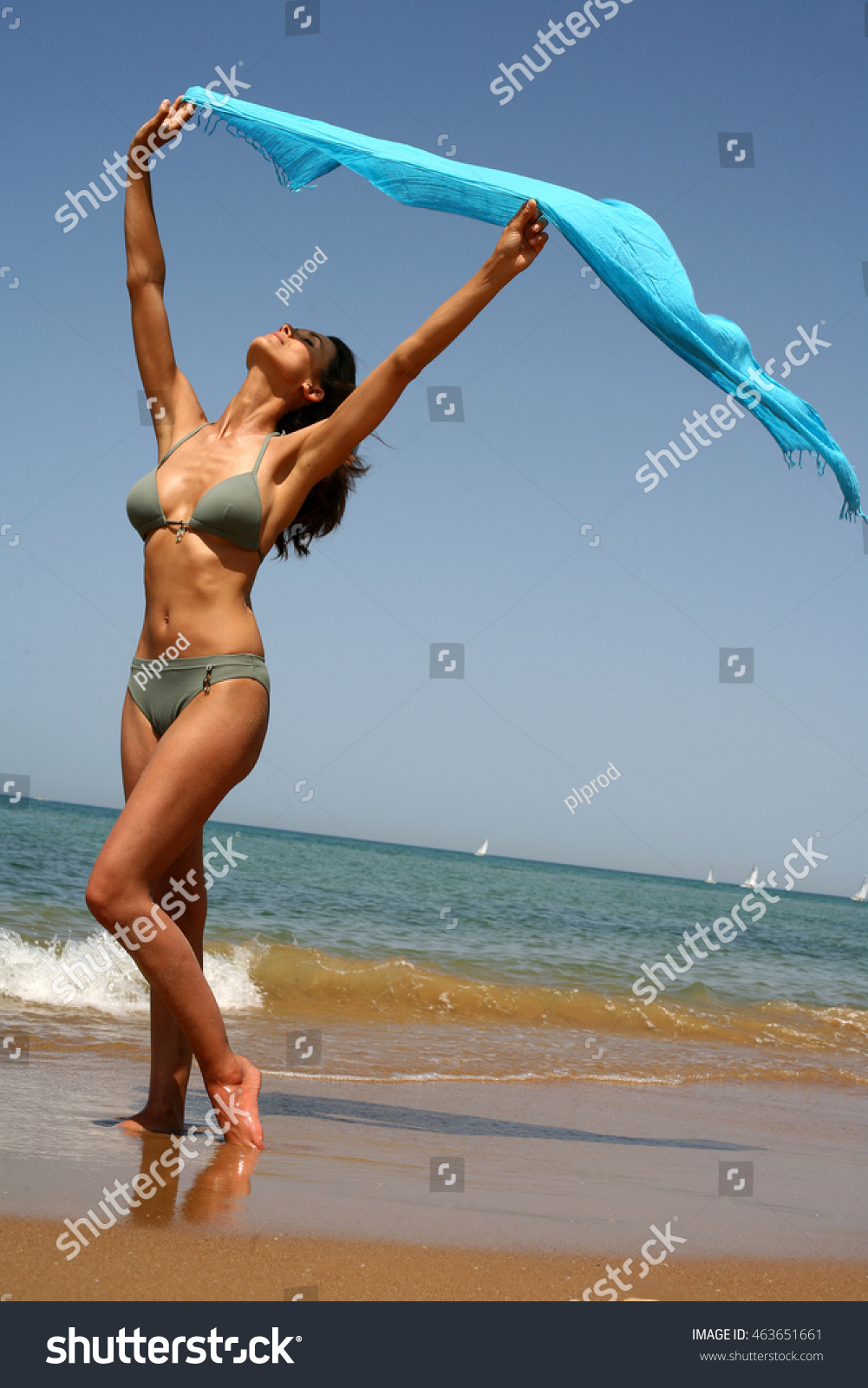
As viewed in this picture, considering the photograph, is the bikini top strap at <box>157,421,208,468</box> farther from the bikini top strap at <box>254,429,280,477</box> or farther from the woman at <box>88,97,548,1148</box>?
the bikini top strap at <box>254,429,280,477</box>

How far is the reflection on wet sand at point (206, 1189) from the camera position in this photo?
7.68 ft

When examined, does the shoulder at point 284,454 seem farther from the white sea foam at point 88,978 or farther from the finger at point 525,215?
the white sea foam at point 88,978

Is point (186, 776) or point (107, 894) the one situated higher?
point (186, 776)

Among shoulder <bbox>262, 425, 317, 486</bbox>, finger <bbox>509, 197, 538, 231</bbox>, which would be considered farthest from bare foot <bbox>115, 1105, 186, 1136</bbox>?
finger <bbox>509, 197, 538, 231</bbox>

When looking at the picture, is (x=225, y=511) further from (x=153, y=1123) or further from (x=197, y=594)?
(x=153, y=1123)

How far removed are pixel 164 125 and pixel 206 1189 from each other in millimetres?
2928

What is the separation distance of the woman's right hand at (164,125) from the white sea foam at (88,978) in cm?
421

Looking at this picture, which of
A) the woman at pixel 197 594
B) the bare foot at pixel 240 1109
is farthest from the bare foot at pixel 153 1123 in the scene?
the bare foot at pixel 240 1109

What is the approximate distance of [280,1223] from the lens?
2395 mm

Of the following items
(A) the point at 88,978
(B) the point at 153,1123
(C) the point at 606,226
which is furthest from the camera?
(A) the point at 88,978

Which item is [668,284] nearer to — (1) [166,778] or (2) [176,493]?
(2) [176,493]

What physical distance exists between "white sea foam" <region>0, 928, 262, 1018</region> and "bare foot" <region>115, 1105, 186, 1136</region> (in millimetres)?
2704

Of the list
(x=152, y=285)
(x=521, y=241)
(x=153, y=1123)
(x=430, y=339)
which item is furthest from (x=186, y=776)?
(x=521, y=241)

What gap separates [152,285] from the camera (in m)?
3.14
